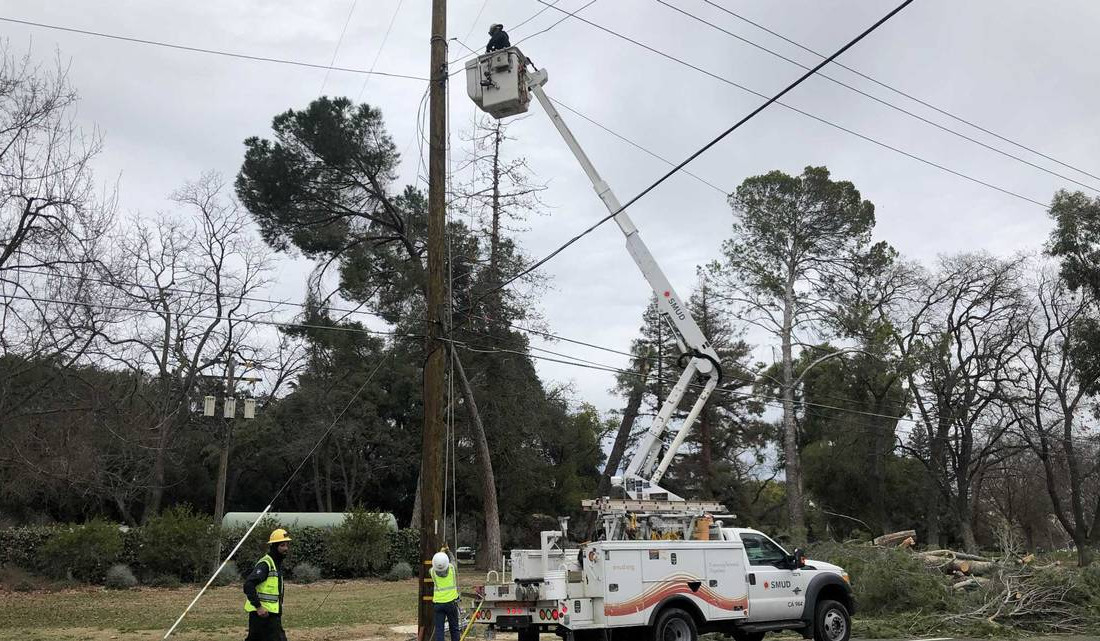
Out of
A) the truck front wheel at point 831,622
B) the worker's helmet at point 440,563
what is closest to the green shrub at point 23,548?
the worker's helmet at point 440,563

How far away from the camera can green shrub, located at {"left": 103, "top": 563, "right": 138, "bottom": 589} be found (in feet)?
90.7

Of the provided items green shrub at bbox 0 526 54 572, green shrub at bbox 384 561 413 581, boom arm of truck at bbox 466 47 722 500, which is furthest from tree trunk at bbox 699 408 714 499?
boom arm of truck at bbox 466 47 722 500

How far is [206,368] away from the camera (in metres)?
45.2

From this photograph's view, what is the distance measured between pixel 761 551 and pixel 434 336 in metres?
6.06

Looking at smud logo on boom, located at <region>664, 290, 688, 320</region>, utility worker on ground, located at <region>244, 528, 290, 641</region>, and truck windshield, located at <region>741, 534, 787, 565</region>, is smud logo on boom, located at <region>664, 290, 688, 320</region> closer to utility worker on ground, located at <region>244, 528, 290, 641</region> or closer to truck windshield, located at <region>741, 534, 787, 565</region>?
truck windshield, located at <region>741, 534, 787, 565</region>

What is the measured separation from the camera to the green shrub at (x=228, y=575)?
29891mm

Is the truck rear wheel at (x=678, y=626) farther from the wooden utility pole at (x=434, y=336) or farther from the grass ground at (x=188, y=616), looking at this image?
the grass ground at (x=188, y=616)

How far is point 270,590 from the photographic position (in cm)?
931

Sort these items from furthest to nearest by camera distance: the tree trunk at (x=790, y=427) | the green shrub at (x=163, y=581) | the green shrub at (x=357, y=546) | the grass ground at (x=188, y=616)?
1. the tree trunk at (x=790, y=427)
2. the green shrub at (x=357, y=546)
3. the green shrub at (x=163, y=581)
4. the grass ground at (x=188, y=616)

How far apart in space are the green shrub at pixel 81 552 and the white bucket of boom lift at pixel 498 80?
21.9 meters

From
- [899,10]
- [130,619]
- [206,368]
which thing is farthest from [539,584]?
[206,368]

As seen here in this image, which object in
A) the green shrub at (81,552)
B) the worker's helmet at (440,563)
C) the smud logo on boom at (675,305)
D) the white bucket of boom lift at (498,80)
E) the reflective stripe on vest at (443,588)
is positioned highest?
the white bucket of boom lift at (498,80)

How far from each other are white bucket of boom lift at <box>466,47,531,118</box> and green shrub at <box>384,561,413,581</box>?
2442cm

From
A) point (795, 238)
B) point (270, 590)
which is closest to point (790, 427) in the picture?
point (795, 238)
